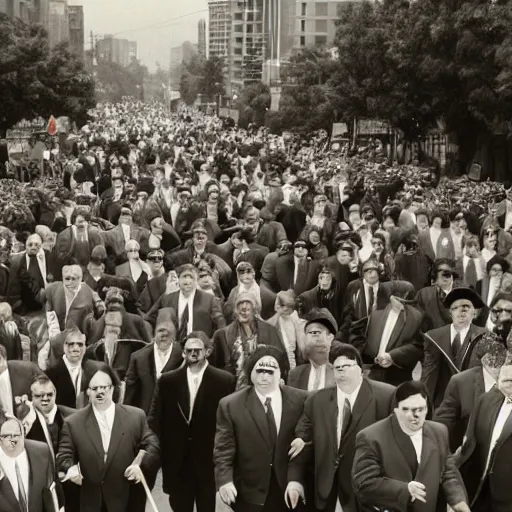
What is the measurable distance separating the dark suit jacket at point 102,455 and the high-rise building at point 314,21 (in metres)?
126

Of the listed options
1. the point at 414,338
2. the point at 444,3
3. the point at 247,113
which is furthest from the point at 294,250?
the point at 247,113

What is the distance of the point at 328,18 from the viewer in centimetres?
13312

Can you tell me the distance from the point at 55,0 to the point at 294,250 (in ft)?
544

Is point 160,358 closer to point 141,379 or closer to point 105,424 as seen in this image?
point 141,379

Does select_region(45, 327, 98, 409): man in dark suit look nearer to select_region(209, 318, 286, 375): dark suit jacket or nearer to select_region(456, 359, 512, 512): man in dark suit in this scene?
select_region(209, 318, 286, 375): dark suit jacket

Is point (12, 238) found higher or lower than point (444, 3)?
lower

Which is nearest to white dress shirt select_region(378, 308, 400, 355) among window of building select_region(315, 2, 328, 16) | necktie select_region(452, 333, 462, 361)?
necktie select_region(452, 333, 462, 361)

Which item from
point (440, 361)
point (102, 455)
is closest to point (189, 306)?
point (440, 361)

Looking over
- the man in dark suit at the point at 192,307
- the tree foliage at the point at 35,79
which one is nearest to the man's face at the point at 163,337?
the man in dark suit at the point at 192,307

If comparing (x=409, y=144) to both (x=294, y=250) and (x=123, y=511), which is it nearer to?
(x=294, y=250)

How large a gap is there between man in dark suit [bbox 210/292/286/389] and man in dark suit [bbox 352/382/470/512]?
3012mm

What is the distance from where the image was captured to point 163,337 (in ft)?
32.7

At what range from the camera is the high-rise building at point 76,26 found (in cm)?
18325

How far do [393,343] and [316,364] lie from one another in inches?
73.0
